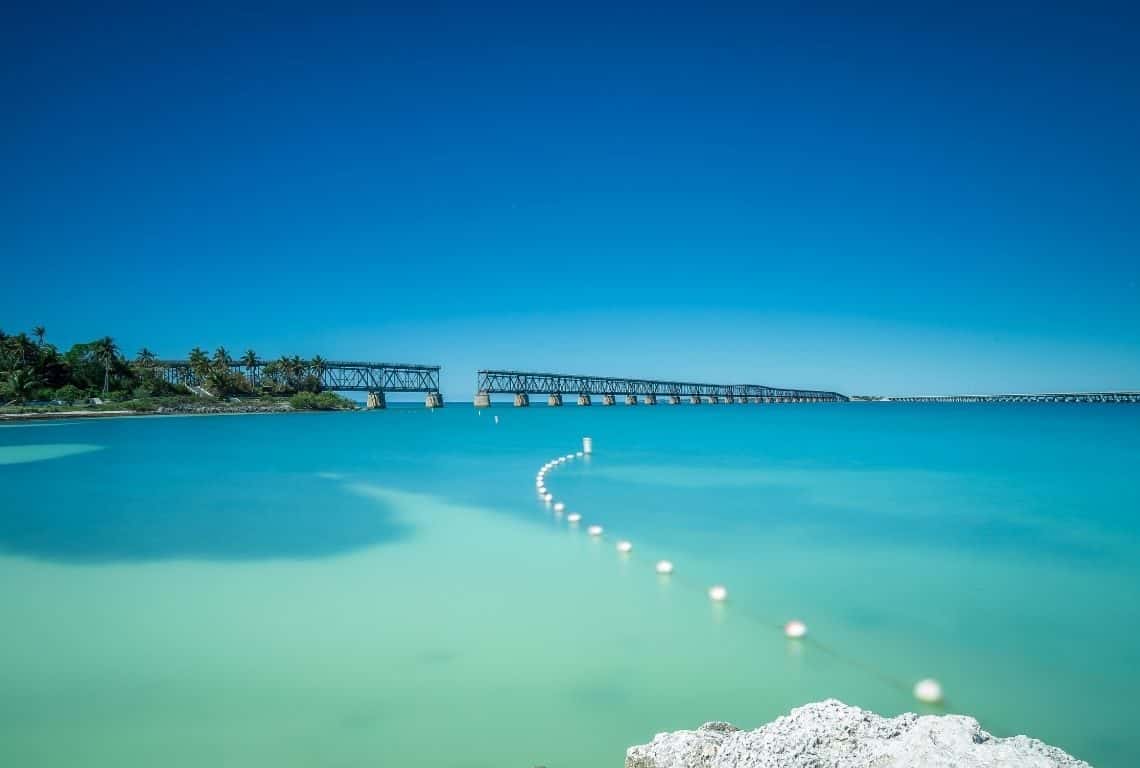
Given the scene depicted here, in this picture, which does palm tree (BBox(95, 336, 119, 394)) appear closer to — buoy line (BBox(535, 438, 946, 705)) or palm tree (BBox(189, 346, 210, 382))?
palm tree (BBox(189, 346, 210, 382))

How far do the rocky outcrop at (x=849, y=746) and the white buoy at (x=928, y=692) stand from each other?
7.38 ft

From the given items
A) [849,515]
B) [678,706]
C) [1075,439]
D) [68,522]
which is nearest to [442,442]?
[68,522]

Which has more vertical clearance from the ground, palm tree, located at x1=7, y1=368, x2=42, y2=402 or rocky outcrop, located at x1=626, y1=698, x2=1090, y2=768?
palm tree, located at x1=7, y1=368, x2=42, y2=402

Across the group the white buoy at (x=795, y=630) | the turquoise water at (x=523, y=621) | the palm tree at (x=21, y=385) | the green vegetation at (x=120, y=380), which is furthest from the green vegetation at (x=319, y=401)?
the white buoy at (x=795, y=630)

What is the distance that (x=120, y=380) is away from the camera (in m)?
84.8

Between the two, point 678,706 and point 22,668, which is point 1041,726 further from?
point 22,668

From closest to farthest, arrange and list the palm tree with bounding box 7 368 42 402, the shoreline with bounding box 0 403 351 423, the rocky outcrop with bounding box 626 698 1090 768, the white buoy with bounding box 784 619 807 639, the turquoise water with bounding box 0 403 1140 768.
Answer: the rocky outcrop with bounding box 626 698 1090 768 < the turquoise water with bounding box 0 403 1140 768 < the white buoy with bounding box 784 619 807 639 < the shoreline with bounding box 0 403 351 423 < the palm tree with bounding box 7 368 42 402

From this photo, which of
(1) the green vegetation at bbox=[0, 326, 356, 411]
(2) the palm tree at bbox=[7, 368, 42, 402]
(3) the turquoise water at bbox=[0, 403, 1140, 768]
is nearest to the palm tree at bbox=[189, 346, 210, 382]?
(1) the green vegetation at bbox=[0, 326, 356, 411]

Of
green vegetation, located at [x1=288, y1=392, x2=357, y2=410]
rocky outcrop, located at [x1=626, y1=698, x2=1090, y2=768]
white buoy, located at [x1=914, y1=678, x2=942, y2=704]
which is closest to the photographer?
rocky outcrop, located at [x1=626, y1=698, x2=1090, y2=768]

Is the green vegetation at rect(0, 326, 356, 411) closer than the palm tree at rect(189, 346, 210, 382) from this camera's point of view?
Yes

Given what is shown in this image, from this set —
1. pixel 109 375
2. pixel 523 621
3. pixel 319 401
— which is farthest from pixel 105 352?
pixel 523 621

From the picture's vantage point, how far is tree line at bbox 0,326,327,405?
234 feet

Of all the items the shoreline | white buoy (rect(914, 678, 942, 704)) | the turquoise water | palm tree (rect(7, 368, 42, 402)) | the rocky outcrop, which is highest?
palm tree (rect(7, 368, 42, 402))

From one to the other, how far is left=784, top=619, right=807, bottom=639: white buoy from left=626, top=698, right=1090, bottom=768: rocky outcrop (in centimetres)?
311
